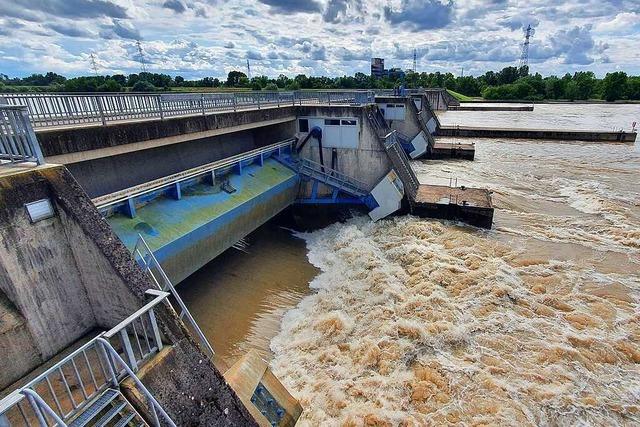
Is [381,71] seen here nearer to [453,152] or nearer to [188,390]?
[453,152]

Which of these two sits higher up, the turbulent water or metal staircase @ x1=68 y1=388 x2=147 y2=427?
metal staircase @ x1=68 y1=388 x2=147 y2=427

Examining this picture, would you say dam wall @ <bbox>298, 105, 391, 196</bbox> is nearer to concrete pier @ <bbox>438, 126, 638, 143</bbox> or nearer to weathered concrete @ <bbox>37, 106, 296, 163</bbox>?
weathered concrete @ <bbox>37, 106, 296, 163</bbox>

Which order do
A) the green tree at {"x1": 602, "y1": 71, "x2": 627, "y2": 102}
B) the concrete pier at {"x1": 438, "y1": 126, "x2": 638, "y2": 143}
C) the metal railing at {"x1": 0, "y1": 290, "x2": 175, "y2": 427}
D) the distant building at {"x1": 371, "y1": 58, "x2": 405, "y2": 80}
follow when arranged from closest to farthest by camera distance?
the metal railing at {"x1": 0, "y1": 290, "x2": 175, "y2": 427}, the concrete pier at {"x1": 438, "y1": 126, "x2": 638, "y2": 143}, the green tree at {"x1": 602, "y1": 71, "x2": 627, "y2": 102}, the distant building at {"x1": 371, "y1": 58, "x2": 405, "y2": 80}

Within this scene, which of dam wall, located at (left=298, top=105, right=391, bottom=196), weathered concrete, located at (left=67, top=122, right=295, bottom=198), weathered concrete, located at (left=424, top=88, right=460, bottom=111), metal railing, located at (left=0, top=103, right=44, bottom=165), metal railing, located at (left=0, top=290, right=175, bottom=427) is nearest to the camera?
metal railing, located at (left=0, top=290, right=175, bottom=427)

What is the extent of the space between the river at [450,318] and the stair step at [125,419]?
429 centimetres

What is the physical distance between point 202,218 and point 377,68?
363ft

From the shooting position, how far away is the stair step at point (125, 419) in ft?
12.6

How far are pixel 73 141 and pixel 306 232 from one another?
10568 mm

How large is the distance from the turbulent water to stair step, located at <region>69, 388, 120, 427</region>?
4.51m

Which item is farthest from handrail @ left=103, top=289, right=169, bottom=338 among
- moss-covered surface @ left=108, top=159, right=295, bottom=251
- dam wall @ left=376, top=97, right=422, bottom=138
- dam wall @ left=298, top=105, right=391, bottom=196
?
→ dam wall @ left=376, top=97, right=422, bottom=138

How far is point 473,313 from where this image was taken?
1026 cm

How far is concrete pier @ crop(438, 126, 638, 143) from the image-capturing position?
36812 millimetres

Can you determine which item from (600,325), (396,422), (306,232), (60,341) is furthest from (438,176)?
(60,341)

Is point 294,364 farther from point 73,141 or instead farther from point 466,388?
point 73,141
